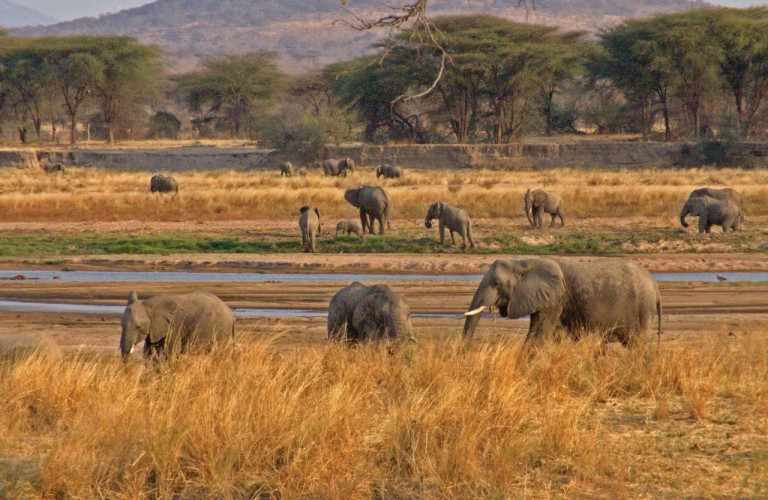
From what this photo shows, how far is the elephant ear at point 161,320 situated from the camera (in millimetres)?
8586

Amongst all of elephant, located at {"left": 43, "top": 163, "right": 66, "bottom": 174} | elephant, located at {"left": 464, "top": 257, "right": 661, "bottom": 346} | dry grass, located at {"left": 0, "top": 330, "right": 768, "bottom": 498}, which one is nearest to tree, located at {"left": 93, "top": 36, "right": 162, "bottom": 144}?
elephant, located at {"left": 43, "top": 163, "right": 66, "bottom": 174}

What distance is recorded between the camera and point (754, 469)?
585 cm

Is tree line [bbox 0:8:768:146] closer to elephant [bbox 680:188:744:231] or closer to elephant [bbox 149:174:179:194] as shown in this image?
elephant [bbox 149:174:179:194]

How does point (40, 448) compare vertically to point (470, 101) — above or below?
below

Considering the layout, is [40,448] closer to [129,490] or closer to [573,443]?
[129,490]

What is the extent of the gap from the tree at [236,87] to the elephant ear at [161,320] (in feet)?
219

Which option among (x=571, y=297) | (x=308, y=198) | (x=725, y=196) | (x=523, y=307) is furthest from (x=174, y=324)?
(x=308, y=198)

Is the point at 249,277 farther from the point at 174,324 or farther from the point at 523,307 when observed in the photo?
the point at 523,307

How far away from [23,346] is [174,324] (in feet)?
5.23

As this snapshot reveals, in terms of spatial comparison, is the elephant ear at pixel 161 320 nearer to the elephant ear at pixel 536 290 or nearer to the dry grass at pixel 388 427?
the dry grass at pixel 388 427

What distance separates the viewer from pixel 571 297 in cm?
917

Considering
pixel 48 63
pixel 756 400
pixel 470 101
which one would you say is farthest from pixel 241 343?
pixel 48 63

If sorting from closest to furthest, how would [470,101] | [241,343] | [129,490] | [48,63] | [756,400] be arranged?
[129,490], [756,400], [241,343], [470,101], [48,63]

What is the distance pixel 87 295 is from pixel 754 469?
43.7 feet
